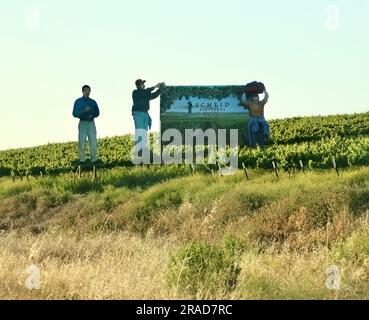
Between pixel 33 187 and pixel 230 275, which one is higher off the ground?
pixel 230 275

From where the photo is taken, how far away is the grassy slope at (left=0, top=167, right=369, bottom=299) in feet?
31.5

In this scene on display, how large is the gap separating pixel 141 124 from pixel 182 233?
13.3 meters

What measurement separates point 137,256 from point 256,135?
72.3 feet

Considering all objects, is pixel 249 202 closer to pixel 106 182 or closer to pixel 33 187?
pixel 106 182

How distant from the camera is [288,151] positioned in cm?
2808

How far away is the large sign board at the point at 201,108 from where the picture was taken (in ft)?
111

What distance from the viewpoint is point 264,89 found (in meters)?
Result: 33.5

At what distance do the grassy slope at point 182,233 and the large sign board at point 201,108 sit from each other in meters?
4.28
